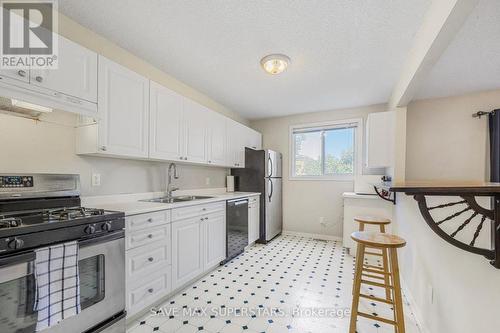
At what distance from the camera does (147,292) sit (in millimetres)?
1808

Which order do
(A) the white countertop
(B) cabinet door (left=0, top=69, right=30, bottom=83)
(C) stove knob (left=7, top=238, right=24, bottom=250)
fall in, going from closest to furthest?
(C) stove knob (left=7, top=238, right=24, bottom=250) < (B) cabinet door (left=0, top=69, right=30, bottom=83) < (A) the white countertop

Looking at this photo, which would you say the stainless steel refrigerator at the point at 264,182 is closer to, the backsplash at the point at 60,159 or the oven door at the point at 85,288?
the backsplash at the point at 60,159

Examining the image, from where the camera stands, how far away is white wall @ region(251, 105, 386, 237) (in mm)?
4000

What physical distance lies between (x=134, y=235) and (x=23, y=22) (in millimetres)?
1590

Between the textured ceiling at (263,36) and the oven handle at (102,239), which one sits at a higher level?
the textured ceiling at (263,36)

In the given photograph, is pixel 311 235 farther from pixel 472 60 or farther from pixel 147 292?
pixel 472 60

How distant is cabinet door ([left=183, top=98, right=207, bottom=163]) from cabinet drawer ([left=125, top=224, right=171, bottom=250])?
0.97 metres

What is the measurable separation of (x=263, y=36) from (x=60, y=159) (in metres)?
2.03

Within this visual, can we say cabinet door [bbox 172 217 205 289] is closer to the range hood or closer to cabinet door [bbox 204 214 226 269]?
cabinet door [bbox 204 214 226 269]

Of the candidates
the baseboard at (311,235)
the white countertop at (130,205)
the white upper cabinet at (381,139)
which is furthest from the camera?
the baseboard at (311,235)

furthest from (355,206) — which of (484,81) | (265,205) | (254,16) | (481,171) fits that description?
(254,16)

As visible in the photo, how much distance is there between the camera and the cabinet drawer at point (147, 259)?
66.2 inches

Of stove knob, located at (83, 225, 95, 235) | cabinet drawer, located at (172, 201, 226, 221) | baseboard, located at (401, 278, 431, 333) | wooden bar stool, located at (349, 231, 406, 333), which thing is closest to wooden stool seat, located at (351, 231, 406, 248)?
wooden bar stool, located at (349, 231, 406, 333)

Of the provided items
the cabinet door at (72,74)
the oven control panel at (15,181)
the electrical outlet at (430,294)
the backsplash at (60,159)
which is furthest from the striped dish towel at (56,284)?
the electrical outlet at (430,294)
